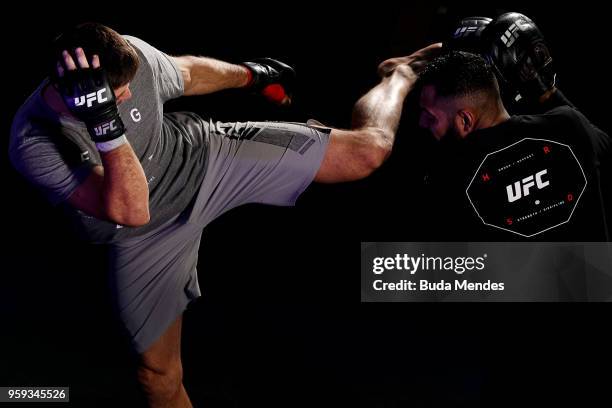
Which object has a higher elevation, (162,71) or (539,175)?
(162,71)

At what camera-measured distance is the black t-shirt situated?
2.37 metres

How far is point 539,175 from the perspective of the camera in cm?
246

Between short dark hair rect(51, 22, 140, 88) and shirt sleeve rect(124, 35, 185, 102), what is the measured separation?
263 millimetres

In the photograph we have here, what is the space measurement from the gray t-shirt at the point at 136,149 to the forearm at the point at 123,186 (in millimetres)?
148

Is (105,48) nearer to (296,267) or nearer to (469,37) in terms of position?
(469,37)

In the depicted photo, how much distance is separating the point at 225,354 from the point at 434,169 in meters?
1.24

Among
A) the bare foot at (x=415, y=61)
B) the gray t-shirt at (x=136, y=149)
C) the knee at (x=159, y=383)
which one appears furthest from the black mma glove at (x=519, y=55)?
the knee at (x=159, y=383)

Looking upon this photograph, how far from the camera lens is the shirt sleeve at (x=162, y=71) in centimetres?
246

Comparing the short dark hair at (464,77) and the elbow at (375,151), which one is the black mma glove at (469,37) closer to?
the short dark hair at (464,77)

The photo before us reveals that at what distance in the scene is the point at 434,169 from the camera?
3035 mm

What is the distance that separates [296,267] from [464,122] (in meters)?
1.68

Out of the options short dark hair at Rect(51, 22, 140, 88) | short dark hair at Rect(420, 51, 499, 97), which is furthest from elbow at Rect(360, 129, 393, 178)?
short dark hair at Rect(51, 22, 140, 88)

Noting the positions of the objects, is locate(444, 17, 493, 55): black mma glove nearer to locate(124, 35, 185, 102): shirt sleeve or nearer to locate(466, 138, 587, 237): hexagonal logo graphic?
locate(466, 138, 587, 237): hexagonal logo graphic

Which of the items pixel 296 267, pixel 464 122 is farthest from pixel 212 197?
pixel 296 267
